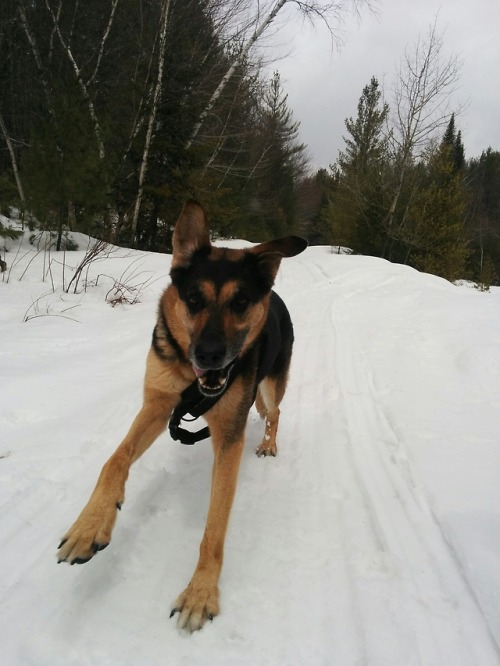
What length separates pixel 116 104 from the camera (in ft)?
43.6

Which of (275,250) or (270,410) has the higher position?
(275,250)

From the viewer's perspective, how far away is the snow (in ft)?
5.62

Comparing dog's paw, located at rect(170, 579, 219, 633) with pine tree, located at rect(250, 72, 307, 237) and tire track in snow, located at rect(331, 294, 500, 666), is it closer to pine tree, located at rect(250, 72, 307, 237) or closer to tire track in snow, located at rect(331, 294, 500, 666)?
tire track in snow, located at rect(331, 294, 500, 666)

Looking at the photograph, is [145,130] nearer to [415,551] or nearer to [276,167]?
[415,551]

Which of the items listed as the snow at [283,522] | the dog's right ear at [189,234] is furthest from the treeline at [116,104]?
the dog's right ear at [189,234]

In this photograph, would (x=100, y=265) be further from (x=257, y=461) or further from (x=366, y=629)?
(x=366, y=629)

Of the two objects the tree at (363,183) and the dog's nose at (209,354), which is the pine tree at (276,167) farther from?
the dog's nose at (209,354)

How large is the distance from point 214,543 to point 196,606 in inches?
11.3

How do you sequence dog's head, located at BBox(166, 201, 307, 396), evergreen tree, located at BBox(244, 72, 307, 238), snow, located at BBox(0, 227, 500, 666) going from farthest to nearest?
evergreen tree, located at BBox(244, 72, 307, 238), dog's head, located at BBox(166, 201, 307, 396), snow, located at BBox(0, 227, 500, 666)

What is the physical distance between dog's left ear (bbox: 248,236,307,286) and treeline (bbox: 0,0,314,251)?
7619 mm

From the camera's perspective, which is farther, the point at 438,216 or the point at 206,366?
the point at 438,216

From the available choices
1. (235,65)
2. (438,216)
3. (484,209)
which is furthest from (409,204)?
(484,209)

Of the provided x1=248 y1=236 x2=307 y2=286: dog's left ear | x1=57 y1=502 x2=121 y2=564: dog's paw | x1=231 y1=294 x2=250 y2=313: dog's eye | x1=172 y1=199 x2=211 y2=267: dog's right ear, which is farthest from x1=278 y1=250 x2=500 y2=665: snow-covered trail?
x1=172 y1=199 x2=211 y2=267: dog's right ear

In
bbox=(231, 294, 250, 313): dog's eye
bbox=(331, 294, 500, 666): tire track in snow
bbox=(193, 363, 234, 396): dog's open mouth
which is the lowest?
bbox=(331, 294, 500, 666): tire track in snow
